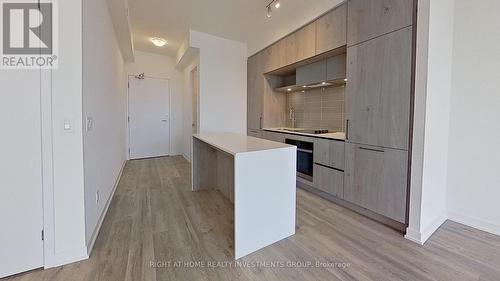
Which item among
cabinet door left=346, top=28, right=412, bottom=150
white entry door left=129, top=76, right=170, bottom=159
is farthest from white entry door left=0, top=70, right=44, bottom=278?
white entry door left=129, top=76, right=170, bottom=159

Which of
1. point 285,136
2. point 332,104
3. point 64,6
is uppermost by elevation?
point 64,6

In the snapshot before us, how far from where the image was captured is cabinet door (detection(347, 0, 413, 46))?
7.14 feet

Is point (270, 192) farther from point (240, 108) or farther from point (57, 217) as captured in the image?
point (240, 108)

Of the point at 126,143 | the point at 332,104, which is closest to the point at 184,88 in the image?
the point at 126,143

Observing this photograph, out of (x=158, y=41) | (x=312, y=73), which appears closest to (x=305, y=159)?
(x=312, y=73)

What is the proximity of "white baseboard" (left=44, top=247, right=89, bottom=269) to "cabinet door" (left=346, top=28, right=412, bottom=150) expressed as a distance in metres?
2.71

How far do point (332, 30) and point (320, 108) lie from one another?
1.29 meters

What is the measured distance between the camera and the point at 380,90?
2400 mm

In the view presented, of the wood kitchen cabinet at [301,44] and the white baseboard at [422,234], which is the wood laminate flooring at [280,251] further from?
the wood kitchen cabinet at [301,44]

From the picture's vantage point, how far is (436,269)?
173 cm

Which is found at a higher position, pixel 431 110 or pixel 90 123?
pixel 431 110

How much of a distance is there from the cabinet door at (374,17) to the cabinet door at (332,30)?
3.4 inches

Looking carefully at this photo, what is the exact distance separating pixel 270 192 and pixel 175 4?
9.77 feet

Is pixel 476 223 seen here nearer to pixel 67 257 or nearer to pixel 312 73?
pixel 312 73
